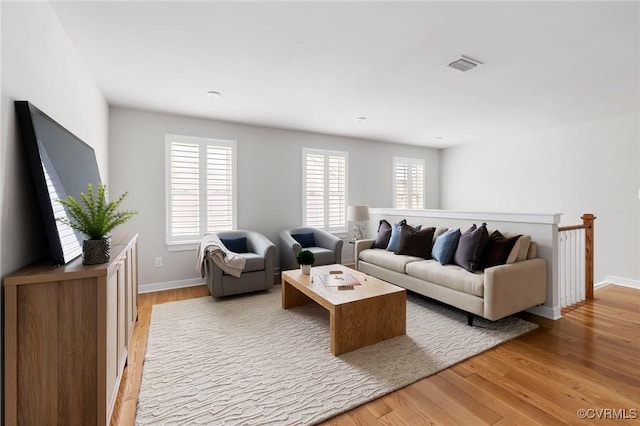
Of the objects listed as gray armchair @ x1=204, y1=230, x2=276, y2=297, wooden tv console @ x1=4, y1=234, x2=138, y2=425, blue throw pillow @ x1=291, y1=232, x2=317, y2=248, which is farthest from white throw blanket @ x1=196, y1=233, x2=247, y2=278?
wooden tv console @ x1=4, y1=234, x2=138, y2=425

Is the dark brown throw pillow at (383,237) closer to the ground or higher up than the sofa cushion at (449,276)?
higher up

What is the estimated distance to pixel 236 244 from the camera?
4391 mm

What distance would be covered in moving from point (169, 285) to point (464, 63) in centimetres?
454

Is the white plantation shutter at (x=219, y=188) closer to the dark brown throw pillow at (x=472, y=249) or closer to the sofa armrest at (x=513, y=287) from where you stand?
the dark brown throw pillow at (x=472, y=249)

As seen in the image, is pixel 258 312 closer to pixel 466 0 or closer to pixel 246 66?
pixel 246 66

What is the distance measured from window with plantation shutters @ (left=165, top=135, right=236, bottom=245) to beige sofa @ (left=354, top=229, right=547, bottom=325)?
2.82 m

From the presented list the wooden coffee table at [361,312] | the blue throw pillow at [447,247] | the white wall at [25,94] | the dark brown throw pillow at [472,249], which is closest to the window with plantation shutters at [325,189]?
the blue throw pillow at [447,247]

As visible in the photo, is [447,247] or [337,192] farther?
[337,192]

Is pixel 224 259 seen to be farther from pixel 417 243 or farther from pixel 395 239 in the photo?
pixel 417 243

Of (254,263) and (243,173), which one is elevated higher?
(243,173)

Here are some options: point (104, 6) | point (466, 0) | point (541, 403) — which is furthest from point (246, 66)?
point (541, 403)

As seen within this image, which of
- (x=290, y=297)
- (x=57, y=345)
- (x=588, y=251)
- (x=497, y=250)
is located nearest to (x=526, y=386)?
(x=497, y=250)

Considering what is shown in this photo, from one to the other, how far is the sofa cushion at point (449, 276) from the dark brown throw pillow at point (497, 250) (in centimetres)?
19

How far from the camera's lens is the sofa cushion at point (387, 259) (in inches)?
148
